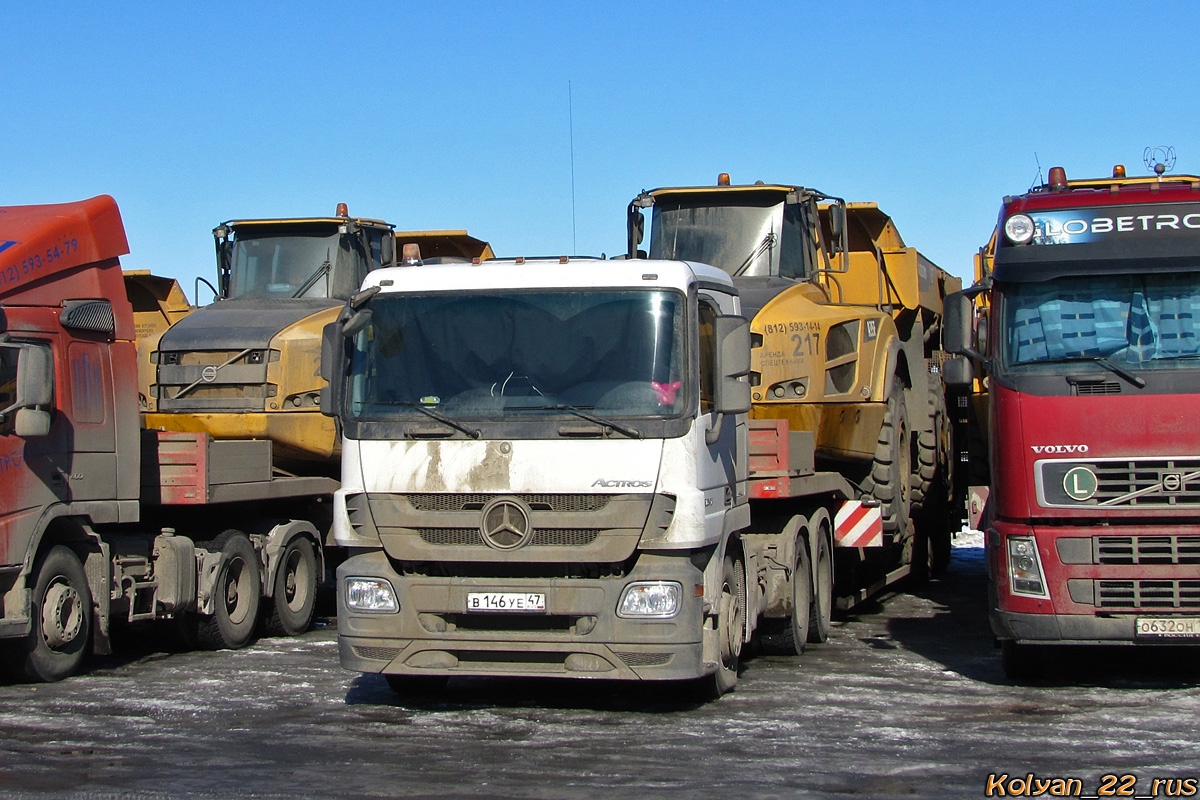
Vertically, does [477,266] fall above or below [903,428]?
above

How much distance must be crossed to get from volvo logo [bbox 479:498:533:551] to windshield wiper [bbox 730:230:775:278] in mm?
4869

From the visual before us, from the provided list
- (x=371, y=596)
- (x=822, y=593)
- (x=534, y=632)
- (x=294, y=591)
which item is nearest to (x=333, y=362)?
(x=371, y=596)

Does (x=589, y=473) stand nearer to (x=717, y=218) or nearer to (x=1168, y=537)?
(x=1168, y=537)

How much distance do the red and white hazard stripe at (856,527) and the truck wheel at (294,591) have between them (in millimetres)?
5021

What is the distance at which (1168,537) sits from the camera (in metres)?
9.29

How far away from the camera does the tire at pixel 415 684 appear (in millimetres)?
9531

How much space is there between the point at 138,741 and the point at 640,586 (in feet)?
9.65

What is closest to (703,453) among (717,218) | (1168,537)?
(1168,537)

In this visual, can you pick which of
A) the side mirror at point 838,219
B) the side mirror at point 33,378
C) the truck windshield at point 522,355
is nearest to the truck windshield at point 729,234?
the side mirror at point 838,219

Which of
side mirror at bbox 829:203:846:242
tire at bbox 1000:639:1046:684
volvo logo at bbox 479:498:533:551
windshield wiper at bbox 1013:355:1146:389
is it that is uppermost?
side mirror at bbox 829:203:846:242

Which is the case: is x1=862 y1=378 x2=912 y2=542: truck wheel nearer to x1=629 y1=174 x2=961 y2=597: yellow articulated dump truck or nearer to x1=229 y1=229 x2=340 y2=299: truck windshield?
x1=629 y1=174 x2=961 y2=597: yellow articulated dump truck

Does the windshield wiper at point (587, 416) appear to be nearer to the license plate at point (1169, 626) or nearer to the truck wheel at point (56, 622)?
the license plate at point (1169, 626)

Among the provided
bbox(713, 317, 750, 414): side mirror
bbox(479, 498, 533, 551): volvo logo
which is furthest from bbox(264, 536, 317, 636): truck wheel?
bbox(713, 317, 750, 414): side mirror

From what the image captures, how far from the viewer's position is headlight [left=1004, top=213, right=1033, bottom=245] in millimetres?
9820
